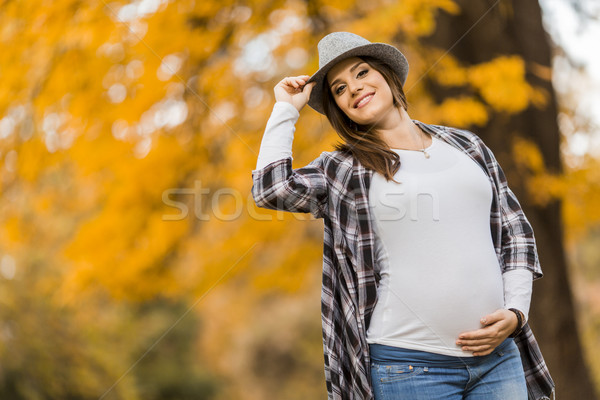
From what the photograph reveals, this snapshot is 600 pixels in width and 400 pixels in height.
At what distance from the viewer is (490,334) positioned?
160 centimetres

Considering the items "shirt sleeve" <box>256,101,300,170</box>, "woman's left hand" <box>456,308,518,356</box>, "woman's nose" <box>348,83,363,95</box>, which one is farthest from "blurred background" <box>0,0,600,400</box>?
"woman's left hand" <box>456,308,518,356</box>

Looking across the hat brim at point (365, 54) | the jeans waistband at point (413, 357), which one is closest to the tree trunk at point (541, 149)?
the hat brim at point (365, 54)

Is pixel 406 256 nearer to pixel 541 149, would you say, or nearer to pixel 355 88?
pixel 355 88

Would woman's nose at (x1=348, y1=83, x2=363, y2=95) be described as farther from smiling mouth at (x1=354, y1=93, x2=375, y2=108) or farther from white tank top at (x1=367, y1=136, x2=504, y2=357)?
white tank top at (x1=367, y1=136, x2=504, y2=357)

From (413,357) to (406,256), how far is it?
10.5 inches

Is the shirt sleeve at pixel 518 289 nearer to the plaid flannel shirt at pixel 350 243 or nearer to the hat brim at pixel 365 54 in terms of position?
the plaid flannel shirt at pixel 350 243

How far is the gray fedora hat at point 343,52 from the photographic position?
5.90ft

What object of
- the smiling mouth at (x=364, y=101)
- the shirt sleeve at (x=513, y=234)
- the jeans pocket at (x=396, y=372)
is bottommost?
the jeans pocket at (x=396, y=372)

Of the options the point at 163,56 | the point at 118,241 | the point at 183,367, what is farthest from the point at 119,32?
the point at 183,367

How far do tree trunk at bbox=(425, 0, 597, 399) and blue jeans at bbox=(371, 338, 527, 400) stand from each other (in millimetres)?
2643

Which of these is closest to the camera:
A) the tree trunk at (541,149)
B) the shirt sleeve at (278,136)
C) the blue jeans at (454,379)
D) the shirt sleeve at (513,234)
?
the blue jeans at (454,379)

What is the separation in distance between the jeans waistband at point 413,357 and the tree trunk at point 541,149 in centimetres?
273

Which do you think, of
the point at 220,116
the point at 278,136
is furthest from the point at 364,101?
the point at 220,116

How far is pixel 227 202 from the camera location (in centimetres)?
532
